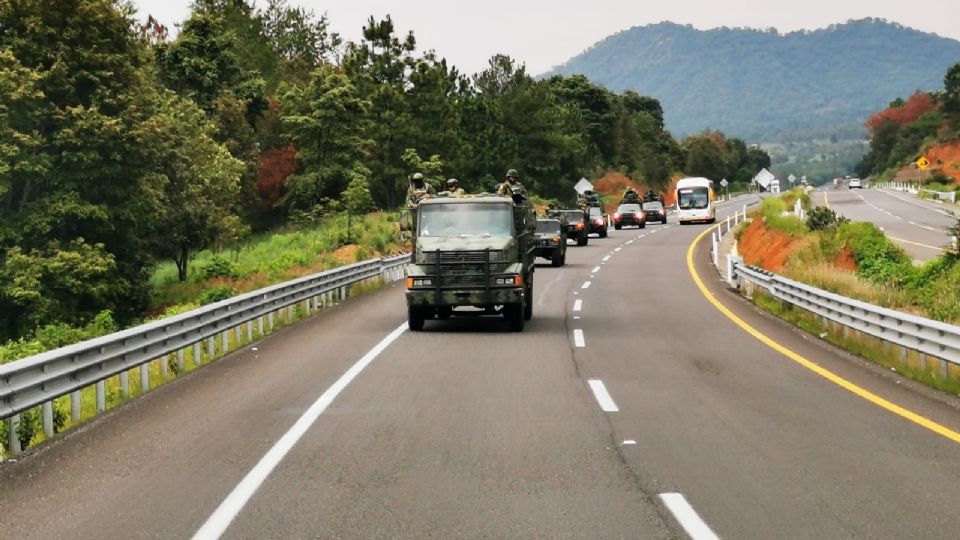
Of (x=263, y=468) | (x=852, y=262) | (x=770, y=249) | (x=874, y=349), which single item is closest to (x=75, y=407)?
(x=263, y=468)

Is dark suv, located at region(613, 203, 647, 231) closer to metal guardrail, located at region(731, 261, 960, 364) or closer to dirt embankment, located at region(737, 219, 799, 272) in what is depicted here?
dirt embankment, located at region(737, 219, 799, 272)

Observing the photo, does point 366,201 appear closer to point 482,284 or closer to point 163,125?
point 163,125

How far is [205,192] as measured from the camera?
54.3 metres

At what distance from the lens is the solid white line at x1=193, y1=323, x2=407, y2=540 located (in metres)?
6.07

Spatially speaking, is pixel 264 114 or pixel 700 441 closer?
pixel 700 441

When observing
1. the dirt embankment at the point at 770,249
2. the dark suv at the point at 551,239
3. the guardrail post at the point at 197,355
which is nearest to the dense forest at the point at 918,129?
the dirt embankment at the point at 770,249

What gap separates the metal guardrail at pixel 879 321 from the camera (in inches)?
455

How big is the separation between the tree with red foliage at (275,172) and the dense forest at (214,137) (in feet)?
0.37

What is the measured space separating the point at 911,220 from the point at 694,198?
1654 centimetres

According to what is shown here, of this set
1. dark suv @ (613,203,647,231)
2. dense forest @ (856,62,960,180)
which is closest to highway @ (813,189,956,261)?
dark suv @ (613,203,647,231)

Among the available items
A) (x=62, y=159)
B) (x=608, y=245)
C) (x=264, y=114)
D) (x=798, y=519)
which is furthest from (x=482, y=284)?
(x=264, y=114)

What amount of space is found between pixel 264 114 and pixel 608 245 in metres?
38.7

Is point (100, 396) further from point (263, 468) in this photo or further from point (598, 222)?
point (598, 222)

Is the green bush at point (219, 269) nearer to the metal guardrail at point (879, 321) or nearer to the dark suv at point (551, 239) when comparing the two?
the dark suv at point (551, 239)
